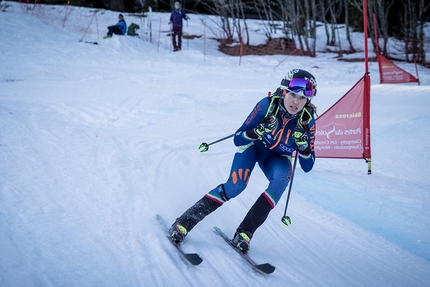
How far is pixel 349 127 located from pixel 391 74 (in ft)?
21.9

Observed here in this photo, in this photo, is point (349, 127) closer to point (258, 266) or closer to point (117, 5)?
point (258, 266)

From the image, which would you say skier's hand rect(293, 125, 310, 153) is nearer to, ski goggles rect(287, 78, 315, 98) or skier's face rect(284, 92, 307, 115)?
skier's face rect(284, 92, 307, 115)

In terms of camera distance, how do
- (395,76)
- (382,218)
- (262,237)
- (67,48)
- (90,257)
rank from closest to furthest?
(90,257), (262,237), (382,218), (395,76), (67,48)

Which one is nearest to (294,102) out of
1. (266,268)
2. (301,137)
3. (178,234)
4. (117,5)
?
(301,137)

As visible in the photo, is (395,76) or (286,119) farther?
(395,76)

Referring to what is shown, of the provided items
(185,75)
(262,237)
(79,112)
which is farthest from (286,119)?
(185,75)

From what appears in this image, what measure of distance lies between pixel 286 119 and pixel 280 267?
135 centimetres

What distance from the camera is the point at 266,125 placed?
3.39 m

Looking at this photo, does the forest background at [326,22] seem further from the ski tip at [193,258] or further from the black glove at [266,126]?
the ski tip at [193,258]

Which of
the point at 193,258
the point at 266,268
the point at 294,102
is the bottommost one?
the point at 266,268

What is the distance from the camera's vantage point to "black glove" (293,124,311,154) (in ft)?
11.0

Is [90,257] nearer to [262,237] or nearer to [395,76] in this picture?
[262,237]

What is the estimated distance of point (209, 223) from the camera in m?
3.95

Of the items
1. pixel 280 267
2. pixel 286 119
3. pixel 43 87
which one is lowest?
pixel 280 267
